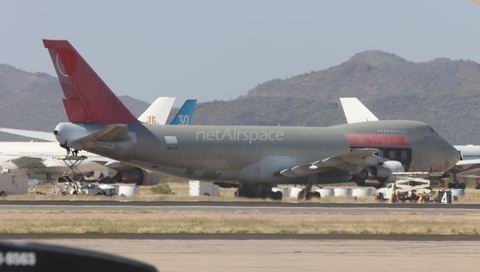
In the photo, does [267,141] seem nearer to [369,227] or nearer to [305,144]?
[305,144]

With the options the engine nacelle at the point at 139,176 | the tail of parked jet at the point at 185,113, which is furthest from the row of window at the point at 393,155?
the tail of parked jet at the point at 185,113

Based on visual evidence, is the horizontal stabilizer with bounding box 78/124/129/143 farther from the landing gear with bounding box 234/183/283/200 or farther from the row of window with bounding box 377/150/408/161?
the row of window with bounding box 377/150/408/161

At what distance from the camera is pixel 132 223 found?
85.7ft

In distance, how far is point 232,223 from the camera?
26.6 m

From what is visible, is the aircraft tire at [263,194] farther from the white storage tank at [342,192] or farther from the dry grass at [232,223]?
the dry grass at [232,223]

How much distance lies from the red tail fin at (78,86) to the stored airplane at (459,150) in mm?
24927

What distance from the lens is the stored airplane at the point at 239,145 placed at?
1599 inches

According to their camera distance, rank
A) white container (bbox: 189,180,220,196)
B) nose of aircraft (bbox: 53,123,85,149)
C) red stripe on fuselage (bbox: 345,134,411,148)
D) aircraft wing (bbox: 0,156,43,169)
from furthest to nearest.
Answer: aircraft wing (bbox: 0,156,43,169)
white container (bbox: 189,180,220,196)
red stripe on fuselage (bbox: 345,134,411,148)
nose of aircraft (bbox: 53,123,85,149)

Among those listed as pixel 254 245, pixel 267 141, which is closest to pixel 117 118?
pixel 267 141

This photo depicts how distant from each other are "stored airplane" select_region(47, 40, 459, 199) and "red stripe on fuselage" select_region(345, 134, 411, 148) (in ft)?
0.19

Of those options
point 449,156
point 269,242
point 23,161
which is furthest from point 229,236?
point 23,161

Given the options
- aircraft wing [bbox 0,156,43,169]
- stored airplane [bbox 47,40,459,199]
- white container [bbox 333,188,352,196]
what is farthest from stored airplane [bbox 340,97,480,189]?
aircraft wing [bbox 0,156,43,169]

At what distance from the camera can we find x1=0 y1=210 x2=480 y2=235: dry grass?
79.2 feet

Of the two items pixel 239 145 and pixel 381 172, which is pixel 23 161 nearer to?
pixel 239 145
